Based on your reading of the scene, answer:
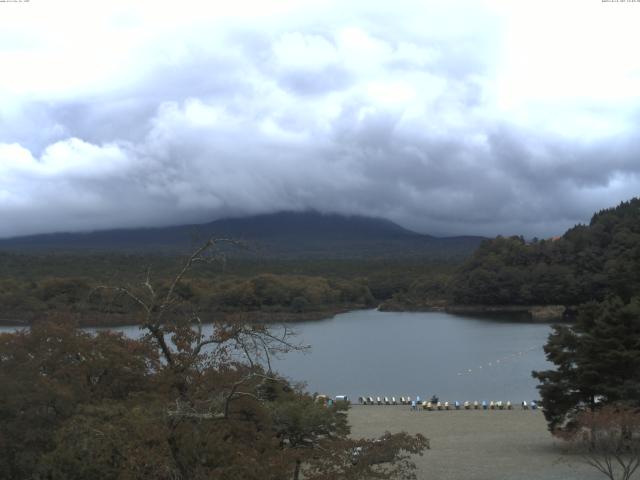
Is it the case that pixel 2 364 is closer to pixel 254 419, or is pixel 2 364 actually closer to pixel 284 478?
pixel 254 419

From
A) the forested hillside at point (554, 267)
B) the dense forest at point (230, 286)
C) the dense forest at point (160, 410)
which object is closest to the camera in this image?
the dense forest at point (160, 410)

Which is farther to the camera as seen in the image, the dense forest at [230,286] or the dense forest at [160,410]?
the dense forest at [230,286]

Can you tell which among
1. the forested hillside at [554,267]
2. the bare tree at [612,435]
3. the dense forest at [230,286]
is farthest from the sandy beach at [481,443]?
the forested hillside at [554,267]

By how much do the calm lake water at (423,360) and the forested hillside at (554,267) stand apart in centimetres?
1578

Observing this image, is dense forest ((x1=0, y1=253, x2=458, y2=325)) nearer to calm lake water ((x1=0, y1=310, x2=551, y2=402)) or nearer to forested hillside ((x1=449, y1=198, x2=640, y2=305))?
forested hillside ((x1=449, y1=198, x2=640, y2=305))

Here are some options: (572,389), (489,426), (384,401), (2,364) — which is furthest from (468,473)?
(384,401)

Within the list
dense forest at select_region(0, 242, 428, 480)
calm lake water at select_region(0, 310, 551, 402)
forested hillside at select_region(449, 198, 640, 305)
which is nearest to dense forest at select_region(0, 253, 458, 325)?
forested hillside at select_region(449, 198, 640, 305)

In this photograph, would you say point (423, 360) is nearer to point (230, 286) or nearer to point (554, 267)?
point (230, 286)

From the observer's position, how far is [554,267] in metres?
84.0

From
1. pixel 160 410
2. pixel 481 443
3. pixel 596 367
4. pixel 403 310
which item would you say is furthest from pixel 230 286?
pixel 160 410

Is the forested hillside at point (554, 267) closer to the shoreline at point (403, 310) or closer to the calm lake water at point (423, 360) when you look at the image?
the shoreline at point (403, 310)

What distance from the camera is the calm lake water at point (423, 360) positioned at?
3534cm

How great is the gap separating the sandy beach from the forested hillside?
54180mm

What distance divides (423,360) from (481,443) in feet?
78.3
